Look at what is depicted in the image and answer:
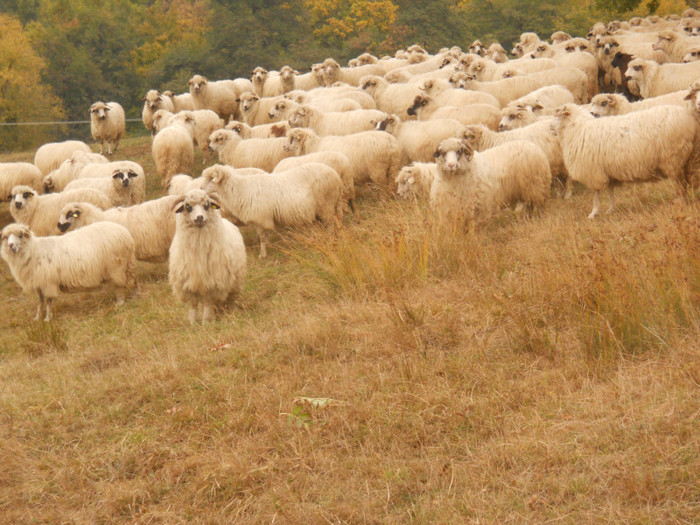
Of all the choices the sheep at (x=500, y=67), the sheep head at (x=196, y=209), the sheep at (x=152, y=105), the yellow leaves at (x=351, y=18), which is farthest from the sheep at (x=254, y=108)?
the yellow leaves at (x=351, y=18)

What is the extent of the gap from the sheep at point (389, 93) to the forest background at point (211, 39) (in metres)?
21.6

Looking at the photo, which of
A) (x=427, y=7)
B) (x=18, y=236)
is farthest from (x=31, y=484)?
(x=427, y=7)

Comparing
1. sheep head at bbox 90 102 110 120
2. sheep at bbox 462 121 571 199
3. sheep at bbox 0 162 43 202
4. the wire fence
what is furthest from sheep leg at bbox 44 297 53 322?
the wire fence

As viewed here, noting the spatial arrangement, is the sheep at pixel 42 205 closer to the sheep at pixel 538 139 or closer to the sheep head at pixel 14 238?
the sheep head at pixel 14 238

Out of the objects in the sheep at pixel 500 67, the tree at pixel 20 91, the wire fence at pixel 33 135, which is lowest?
the wire fence at pixel 33 135

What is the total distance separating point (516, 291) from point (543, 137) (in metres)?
6.16

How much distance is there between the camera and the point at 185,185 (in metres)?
12.6

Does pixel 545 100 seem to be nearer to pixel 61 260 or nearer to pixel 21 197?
pixel 61 260

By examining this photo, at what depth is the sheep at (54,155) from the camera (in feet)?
54.0

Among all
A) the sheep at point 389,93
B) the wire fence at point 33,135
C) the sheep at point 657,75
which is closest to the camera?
the sheep at point 657,75

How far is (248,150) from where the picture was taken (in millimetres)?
14266

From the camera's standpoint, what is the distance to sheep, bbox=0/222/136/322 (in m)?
9.93

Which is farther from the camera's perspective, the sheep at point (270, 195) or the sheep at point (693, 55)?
the sheep at point (693, 55)

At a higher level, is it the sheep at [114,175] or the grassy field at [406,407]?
the grassy field at [406,407]
